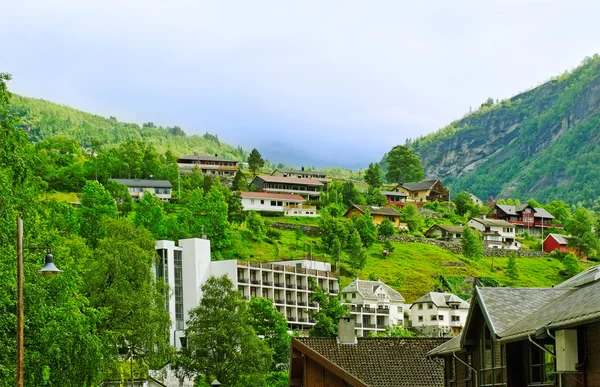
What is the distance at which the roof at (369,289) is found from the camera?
13162cm

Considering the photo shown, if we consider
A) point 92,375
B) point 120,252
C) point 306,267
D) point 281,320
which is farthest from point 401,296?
point 92,375

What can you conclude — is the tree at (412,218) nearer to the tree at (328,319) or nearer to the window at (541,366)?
the tree at (328,319)

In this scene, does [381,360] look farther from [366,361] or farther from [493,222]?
[493,222]

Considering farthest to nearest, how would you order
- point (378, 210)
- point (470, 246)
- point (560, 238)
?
1. point (560, 238)
2. point (378, 210)
3. point (470, 246)

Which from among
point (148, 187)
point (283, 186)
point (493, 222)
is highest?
point (283, 186)

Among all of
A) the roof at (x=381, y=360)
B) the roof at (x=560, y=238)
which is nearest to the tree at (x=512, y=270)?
the roof at (x=560, y=238)

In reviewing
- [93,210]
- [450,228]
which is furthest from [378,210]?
[93,210]

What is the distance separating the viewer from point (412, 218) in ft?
589

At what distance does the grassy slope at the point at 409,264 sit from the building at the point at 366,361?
9417 centimetres

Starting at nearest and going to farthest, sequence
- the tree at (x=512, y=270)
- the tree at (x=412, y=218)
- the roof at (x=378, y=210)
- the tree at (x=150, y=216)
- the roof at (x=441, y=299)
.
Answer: the tree at (x=150, y=216), the roof at (x=441, y=299), the tree at (x=512, y=270), the roof at (x=378, y=210), the tree at (x=412, y=218)

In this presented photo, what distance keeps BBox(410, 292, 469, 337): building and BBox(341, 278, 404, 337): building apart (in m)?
2.06

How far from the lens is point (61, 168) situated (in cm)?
16738

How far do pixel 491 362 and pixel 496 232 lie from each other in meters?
159

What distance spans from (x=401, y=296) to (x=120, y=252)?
3028 inches
